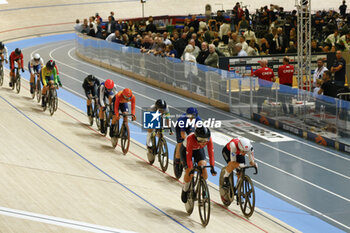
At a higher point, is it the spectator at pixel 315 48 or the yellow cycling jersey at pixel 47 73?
the spectator at pixel 315 48

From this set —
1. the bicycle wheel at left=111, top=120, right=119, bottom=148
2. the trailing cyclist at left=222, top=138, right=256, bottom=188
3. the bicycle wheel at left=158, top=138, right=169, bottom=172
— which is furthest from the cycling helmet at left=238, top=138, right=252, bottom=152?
the bicycle wheel at left=111, top=120, right=119, bottom=148

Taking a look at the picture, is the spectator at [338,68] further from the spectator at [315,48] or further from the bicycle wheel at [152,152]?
the bicycle wheel at [152,152]

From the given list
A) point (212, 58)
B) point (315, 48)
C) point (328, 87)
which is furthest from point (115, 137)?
point (315, 48)

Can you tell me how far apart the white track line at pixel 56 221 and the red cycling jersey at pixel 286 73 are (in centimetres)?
824

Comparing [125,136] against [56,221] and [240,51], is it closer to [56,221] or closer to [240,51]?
[56,221]

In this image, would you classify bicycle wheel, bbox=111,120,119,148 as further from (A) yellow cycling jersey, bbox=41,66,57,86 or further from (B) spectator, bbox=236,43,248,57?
(B) spectator, bbox=236,43,248,57

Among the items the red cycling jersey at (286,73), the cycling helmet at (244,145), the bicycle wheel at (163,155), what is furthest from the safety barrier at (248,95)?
the cycling helmet at (244,145)

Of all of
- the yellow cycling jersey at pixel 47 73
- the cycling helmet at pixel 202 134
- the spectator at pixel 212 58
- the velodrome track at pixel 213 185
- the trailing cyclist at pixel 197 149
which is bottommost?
the velodrome track at pixel 213 185

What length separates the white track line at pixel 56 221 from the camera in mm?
6846

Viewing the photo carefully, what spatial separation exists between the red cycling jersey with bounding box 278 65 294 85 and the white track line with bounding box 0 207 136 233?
27.0 ft

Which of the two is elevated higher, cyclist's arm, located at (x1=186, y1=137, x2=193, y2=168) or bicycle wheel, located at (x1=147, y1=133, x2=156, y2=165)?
cyclist's arm, located at (x1=186, y1=137, x2=193, y2=168)

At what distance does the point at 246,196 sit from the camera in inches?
320

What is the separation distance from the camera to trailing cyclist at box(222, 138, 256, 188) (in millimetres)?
7840

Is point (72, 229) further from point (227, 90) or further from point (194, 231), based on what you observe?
point (227, 90)
